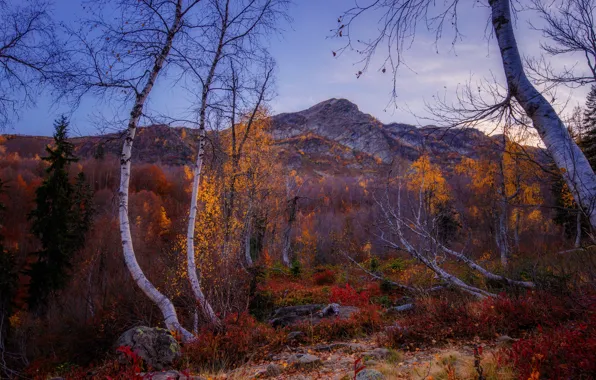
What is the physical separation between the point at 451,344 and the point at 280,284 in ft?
45.5

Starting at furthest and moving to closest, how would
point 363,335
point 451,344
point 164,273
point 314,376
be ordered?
point 164,273 < point 363,335 < point 451,344 < point 314,376

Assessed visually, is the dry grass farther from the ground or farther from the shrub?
the shrub

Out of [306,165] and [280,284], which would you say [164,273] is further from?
[306,165]

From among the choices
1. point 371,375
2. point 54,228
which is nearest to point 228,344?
point 371,375

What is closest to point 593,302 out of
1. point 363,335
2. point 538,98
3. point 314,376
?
point 538,98

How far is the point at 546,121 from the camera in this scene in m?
2.94

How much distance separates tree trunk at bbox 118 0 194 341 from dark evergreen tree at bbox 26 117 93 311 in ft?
58.4

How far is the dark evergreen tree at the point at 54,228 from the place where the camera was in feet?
68.9

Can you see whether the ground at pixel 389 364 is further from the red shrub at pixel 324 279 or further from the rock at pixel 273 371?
the red shrub at pixel 324 279

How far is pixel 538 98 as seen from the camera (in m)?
2.98

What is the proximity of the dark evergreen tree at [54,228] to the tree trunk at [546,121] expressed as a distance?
79.4 feet

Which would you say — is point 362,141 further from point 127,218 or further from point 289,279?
point 289,279

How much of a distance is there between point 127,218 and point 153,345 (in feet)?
8.23

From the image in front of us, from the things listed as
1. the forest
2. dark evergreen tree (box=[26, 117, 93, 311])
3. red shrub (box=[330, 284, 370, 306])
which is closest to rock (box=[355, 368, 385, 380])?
the forest
